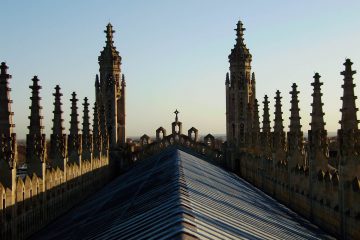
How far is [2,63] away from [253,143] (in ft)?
100

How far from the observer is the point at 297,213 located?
1150 inches

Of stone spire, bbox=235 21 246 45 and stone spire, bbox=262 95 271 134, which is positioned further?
stone spire, bbox=235 21 246 45

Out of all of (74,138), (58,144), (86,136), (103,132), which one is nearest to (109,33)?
(103,132)

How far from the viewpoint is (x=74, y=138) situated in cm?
3706

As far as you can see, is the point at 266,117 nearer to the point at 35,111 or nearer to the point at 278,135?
the point at 278,135

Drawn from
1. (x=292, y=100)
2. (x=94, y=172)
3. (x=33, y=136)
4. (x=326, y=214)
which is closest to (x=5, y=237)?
(x=33, y=136)

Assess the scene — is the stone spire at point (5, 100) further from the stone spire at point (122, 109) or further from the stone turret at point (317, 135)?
the stone spire at point (122, 109)

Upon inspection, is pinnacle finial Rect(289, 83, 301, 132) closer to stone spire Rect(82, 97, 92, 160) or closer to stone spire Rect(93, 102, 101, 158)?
stone spire Rect(82, 97, 92, 160)

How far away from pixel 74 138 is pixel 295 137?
14310 millimetres

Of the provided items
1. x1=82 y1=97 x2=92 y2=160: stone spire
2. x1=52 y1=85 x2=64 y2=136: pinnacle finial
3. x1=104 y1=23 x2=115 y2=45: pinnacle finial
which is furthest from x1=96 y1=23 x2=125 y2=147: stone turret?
x1=52 y1=85 x2=64 y2=136: pinnacle finial

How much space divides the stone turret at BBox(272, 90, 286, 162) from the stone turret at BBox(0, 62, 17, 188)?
19305mm

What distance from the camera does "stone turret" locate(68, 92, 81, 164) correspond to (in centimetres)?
3644

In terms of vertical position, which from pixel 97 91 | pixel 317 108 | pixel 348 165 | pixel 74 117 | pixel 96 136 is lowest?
pixel 348 165

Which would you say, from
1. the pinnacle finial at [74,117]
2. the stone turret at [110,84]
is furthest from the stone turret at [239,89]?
the pinnacle finial at [74,117]
